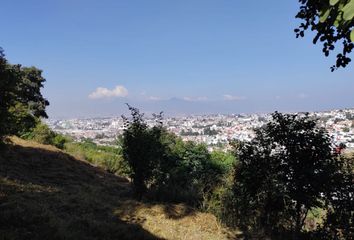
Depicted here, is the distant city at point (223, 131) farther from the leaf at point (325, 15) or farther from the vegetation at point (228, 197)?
the leaf at point (325, 15)

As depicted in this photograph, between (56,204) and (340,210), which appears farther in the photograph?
(56,204)

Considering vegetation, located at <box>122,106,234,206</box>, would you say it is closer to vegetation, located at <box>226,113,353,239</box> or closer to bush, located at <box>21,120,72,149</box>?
vegetation, located at <box>226,113,353,239</box>

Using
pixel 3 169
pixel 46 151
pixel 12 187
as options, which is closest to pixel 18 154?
pixel 46 151

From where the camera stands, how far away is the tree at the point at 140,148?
1017 cm

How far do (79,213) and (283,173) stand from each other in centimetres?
430

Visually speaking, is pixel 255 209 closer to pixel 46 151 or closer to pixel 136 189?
pixel 136 189

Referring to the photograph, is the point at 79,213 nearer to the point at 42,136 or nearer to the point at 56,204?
the point at 56,204

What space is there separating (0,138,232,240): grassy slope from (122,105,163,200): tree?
0.66 metres

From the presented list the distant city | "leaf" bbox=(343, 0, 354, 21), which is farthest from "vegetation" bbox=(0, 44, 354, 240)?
"leaf" bbox=(343, 0, 354, 21)

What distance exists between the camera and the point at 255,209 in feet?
26.6

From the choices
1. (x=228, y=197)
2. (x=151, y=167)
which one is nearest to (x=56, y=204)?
(x=151, y=167)

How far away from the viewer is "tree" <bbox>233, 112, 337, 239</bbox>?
24.4ft

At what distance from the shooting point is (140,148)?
1011 cm

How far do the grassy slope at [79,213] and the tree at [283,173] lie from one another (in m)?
1.04
